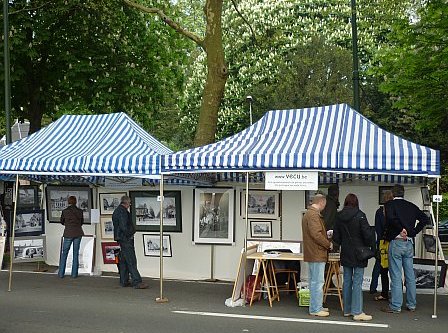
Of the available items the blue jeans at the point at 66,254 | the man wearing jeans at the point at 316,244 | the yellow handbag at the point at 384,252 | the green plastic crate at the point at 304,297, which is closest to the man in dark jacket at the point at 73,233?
the blue jeans at the point at 66,254

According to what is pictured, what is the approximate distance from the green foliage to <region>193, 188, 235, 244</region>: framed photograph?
904cm

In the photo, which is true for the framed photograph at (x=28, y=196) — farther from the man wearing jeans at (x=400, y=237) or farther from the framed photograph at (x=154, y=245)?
the man wearing jeans at (x=400, y=237)

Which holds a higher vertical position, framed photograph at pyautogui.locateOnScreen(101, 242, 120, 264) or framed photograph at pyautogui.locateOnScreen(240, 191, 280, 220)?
framed photograph at pyautogui.locateOnScreen(240, 191, 280, 220)

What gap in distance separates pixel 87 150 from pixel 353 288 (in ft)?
19.9

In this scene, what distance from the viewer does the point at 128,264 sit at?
13.2m

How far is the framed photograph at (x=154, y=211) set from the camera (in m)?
15.0

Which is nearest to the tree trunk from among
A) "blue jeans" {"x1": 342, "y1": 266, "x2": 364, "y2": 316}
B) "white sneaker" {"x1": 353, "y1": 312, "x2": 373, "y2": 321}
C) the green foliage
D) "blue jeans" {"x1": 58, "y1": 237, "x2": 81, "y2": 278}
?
"blue jeans" {"x1": 58, "y1": 237, "x2": 81, "y2": 278}

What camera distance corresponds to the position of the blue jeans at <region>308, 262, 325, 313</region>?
1034 cm

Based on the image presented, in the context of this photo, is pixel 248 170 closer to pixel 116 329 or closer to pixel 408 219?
pixel 408 219

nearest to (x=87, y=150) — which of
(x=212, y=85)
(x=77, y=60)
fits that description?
(x=212, y=85)

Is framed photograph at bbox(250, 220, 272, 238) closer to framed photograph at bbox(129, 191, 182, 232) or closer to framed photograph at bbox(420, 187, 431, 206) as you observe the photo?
framed photograph at bbox(129, 191, 182, 232)

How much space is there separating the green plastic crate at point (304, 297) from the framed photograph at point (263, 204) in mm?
3079

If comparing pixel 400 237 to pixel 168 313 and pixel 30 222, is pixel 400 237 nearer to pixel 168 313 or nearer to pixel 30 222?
pixel 168 313

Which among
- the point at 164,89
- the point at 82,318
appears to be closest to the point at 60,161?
the point at 82,318
